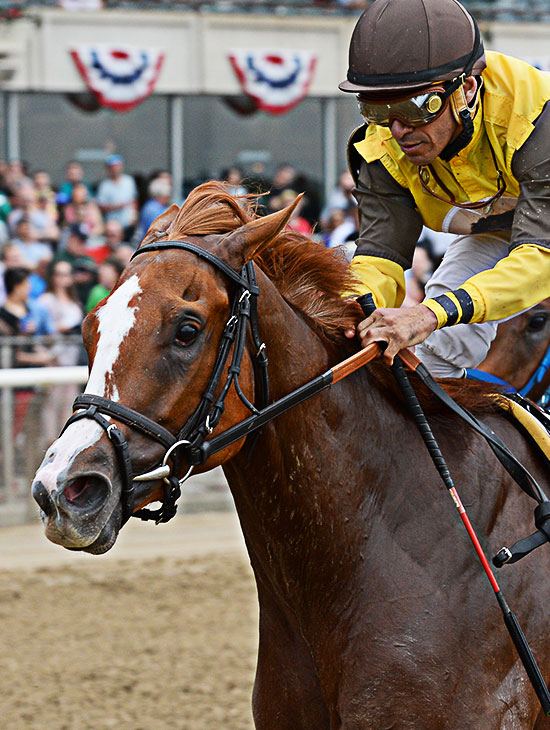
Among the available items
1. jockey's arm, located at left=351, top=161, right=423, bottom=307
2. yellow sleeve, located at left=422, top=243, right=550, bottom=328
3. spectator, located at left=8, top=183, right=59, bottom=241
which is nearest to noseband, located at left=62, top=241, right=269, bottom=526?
yellow sleeve, located at left=422, top=243, right=550, bottom=328

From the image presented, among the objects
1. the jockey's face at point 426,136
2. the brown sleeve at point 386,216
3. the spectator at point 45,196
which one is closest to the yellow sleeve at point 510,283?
the jockey's face at point 426,136

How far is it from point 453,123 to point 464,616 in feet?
4.05

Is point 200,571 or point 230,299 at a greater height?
point 230,299

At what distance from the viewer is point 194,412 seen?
7.75ft

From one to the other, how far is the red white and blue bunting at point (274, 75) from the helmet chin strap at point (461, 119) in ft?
32.2

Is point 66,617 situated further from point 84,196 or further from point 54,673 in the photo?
point 84,196

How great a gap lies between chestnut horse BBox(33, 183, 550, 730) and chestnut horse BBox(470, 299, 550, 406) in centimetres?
99

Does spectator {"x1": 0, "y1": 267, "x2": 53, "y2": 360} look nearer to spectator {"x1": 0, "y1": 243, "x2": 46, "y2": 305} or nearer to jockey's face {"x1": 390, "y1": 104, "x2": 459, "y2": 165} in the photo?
spectator {"x1": 0, "y1": 243, "x2": 46, "y2": 305}

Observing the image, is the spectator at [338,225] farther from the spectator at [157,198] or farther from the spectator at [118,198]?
the spectator at [118,198]

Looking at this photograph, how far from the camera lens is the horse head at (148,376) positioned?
220cm

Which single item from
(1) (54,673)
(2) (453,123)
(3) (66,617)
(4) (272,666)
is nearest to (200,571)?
(3) (66,617)

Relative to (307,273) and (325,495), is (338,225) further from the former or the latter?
(325,495)

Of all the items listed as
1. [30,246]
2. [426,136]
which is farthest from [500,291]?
[30,246]

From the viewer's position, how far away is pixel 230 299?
2.46 meters
